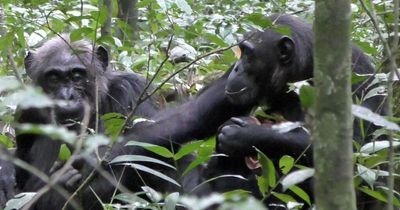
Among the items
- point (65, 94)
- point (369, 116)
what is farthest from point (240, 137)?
point (369, 116)

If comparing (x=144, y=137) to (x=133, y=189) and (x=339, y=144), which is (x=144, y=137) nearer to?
(x=133, y=189)

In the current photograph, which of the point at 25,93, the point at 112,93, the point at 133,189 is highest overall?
the point at 25,93

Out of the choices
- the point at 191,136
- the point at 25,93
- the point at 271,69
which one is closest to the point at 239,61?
A: the point at 271,69

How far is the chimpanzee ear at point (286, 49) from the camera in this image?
5.36m

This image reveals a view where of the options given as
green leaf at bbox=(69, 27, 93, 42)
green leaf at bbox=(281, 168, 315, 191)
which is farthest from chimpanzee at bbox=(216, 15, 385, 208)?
green leaf at bbox=(281, 168, 315, 191)

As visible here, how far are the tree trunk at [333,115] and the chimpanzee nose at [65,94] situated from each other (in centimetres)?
341

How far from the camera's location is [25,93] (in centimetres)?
146

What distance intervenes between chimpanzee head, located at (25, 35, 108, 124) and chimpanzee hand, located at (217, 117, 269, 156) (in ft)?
3.18

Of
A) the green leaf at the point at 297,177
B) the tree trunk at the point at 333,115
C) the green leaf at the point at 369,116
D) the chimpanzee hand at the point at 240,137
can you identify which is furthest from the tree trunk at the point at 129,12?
the tree trunk at the point at 333,115

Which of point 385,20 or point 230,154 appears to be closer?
point 385,20

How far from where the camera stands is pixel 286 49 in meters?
5.38

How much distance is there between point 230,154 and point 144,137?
638 millimetres

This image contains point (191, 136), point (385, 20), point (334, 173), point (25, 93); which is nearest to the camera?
point (25, 93)

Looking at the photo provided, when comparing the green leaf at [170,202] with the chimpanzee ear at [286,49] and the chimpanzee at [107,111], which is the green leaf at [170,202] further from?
the chimpanzee ear at [286,49]
